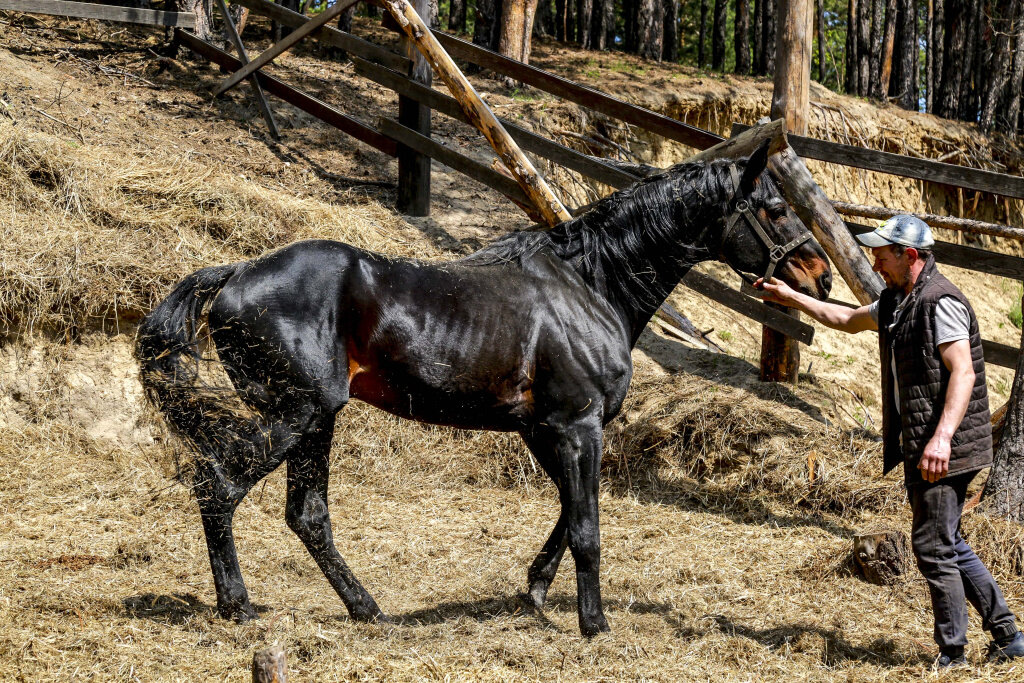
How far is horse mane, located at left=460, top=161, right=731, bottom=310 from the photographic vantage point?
4395mm

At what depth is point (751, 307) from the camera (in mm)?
7340

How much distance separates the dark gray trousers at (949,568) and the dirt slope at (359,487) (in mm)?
224

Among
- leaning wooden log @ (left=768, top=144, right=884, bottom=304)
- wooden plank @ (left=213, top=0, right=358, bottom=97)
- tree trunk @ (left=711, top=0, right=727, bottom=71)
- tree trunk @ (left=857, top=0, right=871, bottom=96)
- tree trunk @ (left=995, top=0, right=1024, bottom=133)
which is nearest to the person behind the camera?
leaning wooden log @ (left=768, top=144, right=884, bottom=304)

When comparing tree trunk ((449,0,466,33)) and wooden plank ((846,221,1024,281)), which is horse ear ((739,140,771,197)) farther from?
tree trunk ((449,0,466,33))

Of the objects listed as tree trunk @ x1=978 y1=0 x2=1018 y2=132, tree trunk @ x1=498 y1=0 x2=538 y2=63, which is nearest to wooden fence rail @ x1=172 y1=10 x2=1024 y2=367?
tree trunk @ x1=498 y1=0 x2=538 y2=63

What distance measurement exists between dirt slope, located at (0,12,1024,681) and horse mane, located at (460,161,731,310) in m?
1.76

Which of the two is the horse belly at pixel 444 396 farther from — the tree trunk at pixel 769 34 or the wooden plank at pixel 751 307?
the tree trunk at pixel 769 34

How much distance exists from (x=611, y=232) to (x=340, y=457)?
310cm

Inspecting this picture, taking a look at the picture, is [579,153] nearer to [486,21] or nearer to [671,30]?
[486,21]

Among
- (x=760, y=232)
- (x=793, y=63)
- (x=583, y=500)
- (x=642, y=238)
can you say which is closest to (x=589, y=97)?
(x=793, y=63)

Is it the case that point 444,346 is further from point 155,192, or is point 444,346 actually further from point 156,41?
point 156,41

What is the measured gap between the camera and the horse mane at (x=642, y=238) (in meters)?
4.39

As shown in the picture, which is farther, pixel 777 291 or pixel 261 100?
pixel 261 100

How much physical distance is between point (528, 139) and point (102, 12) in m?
5.61
